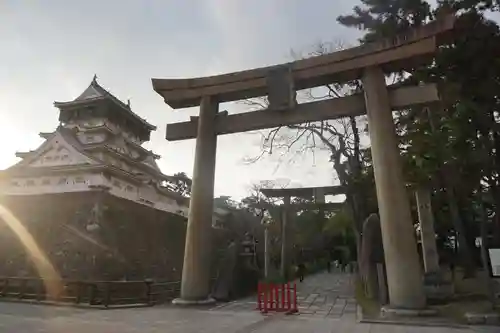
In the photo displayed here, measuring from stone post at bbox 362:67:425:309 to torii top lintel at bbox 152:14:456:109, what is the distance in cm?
45

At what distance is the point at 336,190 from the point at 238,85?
36.7 ft

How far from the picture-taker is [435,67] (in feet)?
35.2

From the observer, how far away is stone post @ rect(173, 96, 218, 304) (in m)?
9.66

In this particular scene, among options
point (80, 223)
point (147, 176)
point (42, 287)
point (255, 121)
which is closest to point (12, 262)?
point (80, 223)

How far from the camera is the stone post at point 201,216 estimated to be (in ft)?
31.7

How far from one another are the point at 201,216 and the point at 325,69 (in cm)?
498

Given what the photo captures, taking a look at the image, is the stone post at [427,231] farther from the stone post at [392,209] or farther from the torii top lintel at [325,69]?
the torii top lintel at [325,69]

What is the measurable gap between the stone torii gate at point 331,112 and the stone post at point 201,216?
3 cm

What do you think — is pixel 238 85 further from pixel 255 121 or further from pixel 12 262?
pixel 12 262

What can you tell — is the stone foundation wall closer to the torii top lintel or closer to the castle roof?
the castle roof

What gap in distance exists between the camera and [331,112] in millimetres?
9953

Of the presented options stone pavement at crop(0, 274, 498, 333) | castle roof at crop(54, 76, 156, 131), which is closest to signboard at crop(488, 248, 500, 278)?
stone pavement at crop(0, 274, 498, 333)

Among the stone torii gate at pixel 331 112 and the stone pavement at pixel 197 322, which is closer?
the stone pavement at pixel 197 322

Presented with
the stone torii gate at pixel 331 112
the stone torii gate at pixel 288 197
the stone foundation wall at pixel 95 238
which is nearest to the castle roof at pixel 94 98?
the stone foundation wall at pixel 95 238
